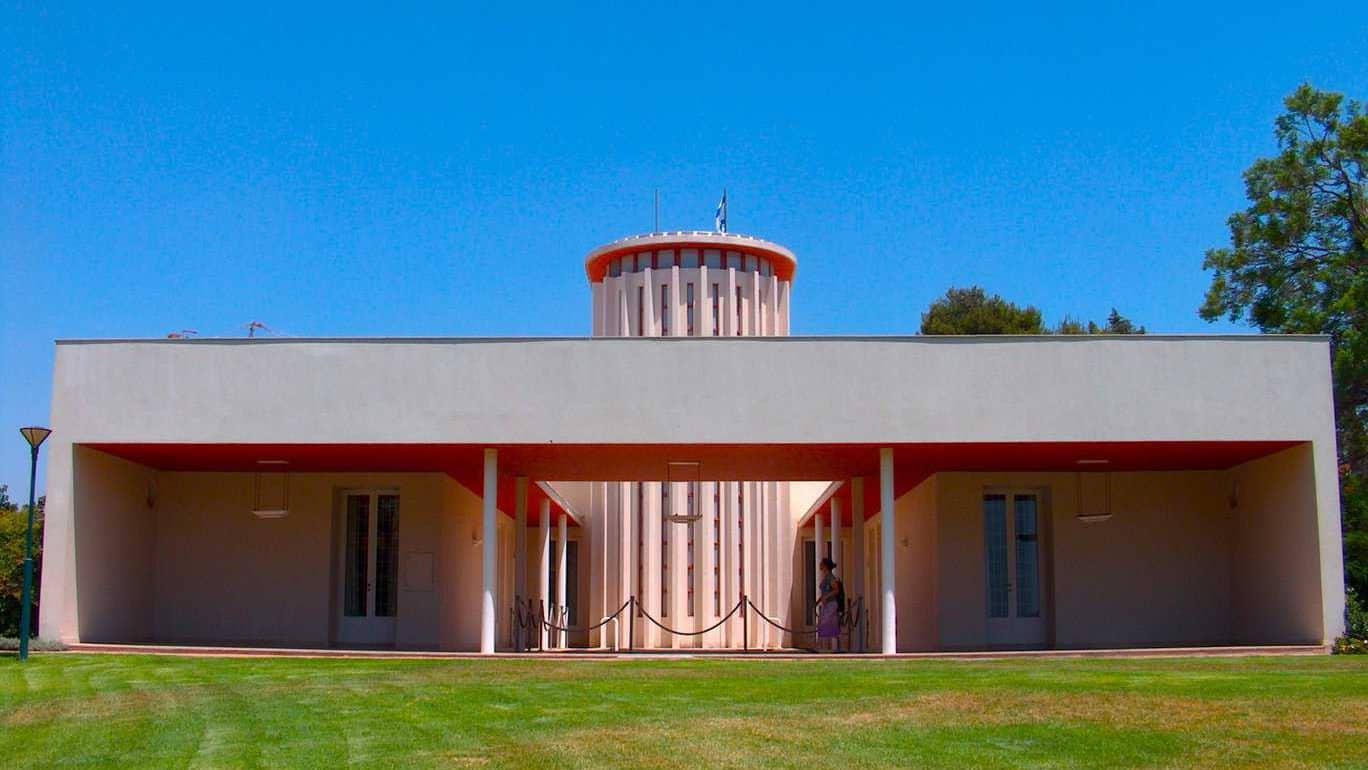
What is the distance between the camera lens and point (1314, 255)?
101 ft

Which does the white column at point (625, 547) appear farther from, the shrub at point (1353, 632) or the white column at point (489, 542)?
the shrub at point (1353, 632)

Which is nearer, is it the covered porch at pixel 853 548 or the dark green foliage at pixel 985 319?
the covered porch at pixel 853 548

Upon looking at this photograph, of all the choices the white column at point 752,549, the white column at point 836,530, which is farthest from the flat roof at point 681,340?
the white column at point 752,549

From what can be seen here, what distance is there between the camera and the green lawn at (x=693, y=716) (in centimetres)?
895

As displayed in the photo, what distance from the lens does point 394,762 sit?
28.7 feet

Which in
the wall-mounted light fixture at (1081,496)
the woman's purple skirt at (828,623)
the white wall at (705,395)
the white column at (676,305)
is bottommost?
the woman's purple skirt at (828,623)

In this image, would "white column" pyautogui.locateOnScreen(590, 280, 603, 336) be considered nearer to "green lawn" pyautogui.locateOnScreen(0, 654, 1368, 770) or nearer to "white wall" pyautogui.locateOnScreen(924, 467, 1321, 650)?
"white wall" pyautogui.locateOnScreen(924, 467, 1321, 650)

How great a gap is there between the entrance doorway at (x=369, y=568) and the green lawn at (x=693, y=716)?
6.57 m

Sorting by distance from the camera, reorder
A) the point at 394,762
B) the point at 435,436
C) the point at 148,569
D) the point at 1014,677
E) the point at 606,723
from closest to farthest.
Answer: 1. the point at 394,762
2. the point at 606,723
3. the point at 1014,677
4. the point at 435,436
5. the point at 148,569

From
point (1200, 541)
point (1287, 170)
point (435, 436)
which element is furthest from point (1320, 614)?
point (1287, 170)

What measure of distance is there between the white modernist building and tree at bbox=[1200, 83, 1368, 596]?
9.05 m

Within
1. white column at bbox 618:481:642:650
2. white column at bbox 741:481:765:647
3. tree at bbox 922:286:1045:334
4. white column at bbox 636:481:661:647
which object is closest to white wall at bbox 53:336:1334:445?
white column at bbox 636:481:661:647

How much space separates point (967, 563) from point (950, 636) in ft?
3.53

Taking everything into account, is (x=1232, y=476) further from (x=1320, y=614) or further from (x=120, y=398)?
(x=120, y=398)
